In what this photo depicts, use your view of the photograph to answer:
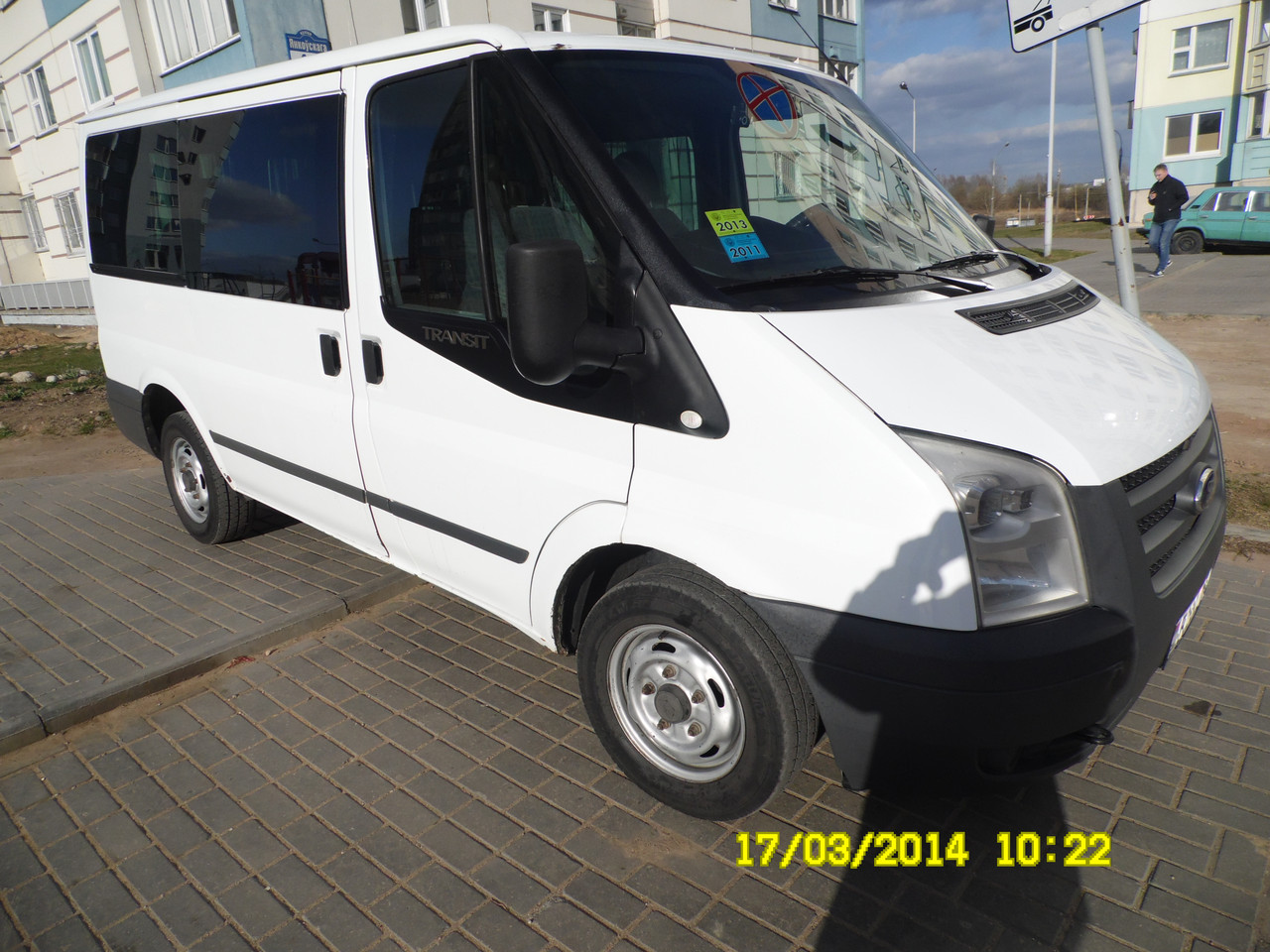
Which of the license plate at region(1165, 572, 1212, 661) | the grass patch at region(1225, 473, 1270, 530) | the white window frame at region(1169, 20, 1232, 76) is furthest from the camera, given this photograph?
the white window frame at region(1169, 20, 1232, 76)

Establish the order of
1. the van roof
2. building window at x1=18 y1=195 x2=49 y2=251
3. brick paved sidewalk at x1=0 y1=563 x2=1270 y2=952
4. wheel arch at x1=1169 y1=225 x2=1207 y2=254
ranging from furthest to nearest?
wheel arch at x1=1169 y1=225 x2=1207 y2=254 → building window at x1=18 y1=195 x2=49 y2=251 → the van roof → brick paved sidewalk at x1=0 y1=563 x2=1270 y2=952

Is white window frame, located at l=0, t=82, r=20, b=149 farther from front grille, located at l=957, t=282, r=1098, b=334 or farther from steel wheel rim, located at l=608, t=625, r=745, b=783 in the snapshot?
front grille, located at l=957, t=282, r=1098, b=334

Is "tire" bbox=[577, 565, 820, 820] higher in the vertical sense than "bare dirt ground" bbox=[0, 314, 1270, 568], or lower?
higher

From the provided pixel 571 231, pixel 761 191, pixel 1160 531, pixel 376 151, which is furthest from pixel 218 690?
pixel 1160 531

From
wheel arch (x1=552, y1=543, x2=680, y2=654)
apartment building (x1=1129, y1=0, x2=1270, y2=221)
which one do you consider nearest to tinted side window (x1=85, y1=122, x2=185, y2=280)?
wheel arch (x1=552, y1=543, x2=680, y2=654)

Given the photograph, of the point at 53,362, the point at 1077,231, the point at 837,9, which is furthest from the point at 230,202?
the point at 1077,231

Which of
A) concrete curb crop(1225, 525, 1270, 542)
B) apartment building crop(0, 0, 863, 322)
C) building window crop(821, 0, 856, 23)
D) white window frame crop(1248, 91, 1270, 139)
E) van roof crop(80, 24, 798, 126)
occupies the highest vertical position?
building window crop(821, 0, 856, 23)

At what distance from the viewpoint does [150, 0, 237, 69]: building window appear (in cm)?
1188

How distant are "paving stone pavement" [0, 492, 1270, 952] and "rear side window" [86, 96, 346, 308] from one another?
1.76 meters

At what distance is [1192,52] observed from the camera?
3453cm

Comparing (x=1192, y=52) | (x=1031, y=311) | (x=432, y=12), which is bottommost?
(x=1031, y=311)

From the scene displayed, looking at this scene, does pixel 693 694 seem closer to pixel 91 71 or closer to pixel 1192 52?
pixel 91 71

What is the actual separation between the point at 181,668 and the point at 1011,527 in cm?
338

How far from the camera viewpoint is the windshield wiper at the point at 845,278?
97.3 inches
